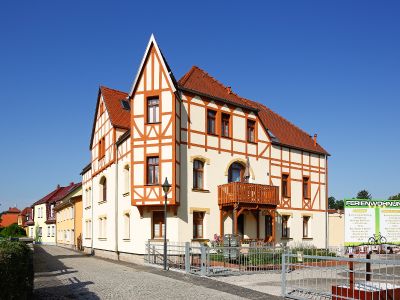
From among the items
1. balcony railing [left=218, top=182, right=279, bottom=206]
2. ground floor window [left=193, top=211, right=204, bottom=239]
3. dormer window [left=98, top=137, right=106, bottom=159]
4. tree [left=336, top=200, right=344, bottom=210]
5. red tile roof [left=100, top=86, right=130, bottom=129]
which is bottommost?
tree [left=336, top=200, right=344, bottom=210]

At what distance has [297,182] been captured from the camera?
2919cm

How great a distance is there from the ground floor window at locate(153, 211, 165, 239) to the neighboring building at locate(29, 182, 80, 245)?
36100 mm

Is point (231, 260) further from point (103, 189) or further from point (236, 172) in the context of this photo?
point (103, 189)

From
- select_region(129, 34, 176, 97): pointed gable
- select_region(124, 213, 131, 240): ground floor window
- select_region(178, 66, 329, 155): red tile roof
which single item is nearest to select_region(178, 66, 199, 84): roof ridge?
select_region(178, 66, 329, 155): red tile roof

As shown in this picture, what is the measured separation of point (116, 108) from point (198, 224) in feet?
33.9

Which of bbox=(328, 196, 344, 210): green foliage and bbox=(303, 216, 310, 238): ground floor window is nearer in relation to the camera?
bbox=(303, 216, 310, 238): ground floor window

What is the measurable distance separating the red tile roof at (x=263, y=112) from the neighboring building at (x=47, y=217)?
111ft

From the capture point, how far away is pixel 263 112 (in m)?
31.5

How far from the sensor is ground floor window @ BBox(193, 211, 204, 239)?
22828 millimetres

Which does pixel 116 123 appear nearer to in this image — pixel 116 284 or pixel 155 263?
pixel 155 263

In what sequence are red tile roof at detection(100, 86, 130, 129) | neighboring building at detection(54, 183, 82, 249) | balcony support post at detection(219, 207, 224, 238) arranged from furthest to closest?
neighboring building at detection(54, 183, 82, 249), red tile roof at detection(100, 86, 130, 129), balcony support post at detection(219, 207, 224, 238)

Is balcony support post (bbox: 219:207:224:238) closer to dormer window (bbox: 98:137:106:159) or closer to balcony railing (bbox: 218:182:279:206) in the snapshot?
balcony railing (bbox: 218:182:279:206)

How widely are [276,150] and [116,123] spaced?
997cm

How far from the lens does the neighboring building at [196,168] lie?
73.1 ft
